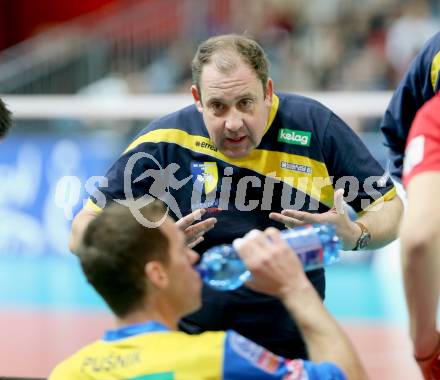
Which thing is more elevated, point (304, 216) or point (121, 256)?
point (304, 216)

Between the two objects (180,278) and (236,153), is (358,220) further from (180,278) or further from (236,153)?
(180,278)

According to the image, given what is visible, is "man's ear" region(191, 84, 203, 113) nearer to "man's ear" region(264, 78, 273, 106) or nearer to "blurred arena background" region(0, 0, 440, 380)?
"man's ear" region(264, 78, 273, 106)

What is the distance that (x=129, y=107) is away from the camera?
11180 mm

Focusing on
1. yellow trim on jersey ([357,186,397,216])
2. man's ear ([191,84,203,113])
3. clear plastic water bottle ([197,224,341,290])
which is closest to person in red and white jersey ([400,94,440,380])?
clear plastic water bottle ([197,224,341,290])

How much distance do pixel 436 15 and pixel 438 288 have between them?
11.8 metres

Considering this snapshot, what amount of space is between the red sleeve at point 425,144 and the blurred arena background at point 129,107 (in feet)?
7.31

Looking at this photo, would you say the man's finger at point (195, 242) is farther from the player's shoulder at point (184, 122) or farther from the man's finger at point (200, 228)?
the player's shoulder at point (184, 122)

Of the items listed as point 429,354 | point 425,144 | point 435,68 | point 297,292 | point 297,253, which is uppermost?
point 435,68

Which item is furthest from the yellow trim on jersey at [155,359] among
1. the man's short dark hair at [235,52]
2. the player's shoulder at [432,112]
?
the man's short dark hair at [235,52]

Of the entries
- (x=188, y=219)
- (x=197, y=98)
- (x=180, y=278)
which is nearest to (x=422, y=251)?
(x=180, y=278)

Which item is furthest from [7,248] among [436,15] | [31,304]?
[436,15]

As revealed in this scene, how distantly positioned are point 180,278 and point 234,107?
4.33ft

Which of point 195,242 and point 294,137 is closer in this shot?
point 195,242

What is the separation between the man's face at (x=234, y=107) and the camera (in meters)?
4.27
